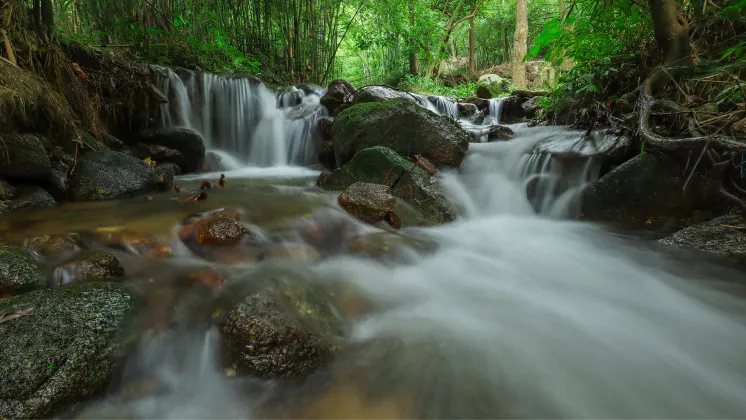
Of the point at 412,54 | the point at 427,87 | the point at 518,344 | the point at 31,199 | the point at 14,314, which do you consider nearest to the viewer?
the point at 14,314

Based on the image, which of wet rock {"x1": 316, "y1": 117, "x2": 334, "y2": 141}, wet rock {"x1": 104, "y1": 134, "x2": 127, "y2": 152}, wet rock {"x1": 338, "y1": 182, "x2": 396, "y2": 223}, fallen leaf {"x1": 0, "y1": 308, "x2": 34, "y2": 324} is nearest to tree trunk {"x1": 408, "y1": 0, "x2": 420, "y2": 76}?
wet rock {"x1": 316, "y1": 117, "x2": 334, "y2": 141}

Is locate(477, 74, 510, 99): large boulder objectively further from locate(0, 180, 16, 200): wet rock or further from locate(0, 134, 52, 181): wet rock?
locate(0, 180, 16, 200): wet rock

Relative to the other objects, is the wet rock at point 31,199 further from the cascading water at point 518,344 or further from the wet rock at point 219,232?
the cascading water at point 518,344

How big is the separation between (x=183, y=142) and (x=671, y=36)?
681cm

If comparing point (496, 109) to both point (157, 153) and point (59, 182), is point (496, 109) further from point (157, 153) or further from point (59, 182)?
point (59, 182)

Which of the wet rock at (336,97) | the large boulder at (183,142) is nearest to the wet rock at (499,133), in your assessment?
the wet rock at (336,97)

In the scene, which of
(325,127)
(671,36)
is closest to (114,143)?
(325,127)

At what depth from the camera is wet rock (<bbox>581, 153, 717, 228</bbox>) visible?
3.57 meters

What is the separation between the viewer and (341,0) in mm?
10531

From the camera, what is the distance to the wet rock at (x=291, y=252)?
2.93m

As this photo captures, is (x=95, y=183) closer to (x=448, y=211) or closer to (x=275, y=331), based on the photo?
(x=275, y=331)

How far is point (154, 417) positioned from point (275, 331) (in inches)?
24.8

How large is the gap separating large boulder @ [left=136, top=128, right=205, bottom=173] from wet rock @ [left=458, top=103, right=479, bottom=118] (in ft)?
20.5

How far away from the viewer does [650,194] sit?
3762 mm
